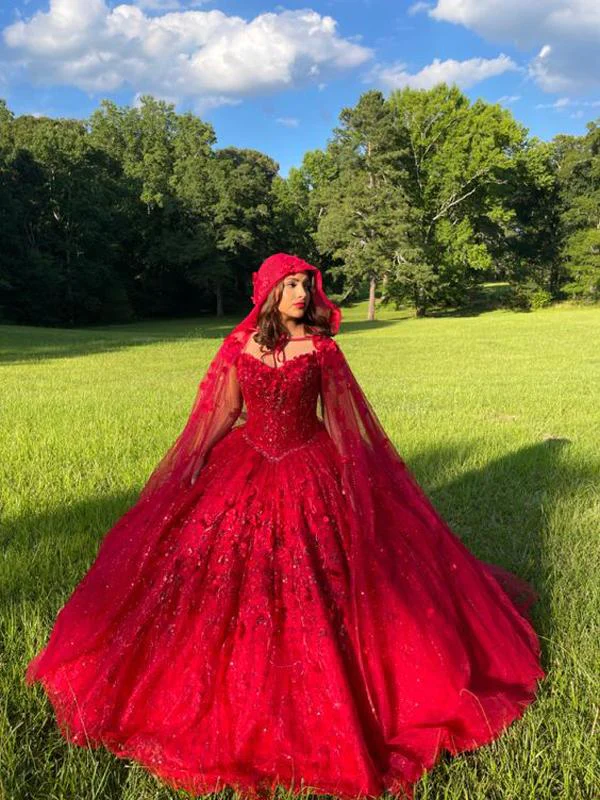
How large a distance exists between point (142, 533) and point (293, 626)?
0.85m

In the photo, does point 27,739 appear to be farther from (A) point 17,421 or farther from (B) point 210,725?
(A) point 17,421

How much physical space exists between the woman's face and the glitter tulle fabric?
0.55 ft

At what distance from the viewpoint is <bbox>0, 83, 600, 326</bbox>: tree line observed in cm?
3881

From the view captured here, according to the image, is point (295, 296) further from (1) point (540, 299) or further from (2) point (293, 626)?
(1) point (540, 299)

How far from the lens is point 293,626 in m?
2.36

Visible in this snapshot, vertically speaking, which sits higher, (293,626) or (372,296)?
(372,296)

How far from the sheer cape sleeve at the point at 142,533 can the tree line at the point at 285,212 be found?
36558mm

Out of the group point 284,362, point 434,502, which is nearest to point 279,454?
point 284,362

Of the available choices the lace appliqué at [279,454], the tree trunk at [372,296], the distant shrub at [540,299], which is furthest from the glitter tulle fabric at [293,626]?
the distant shrub at [540,299]

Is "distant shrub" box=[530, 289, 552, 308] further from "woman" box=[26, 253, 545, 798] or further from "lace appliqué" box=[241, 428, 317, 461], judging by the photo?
"lace appliqué" box=[241, 428, 317, 461]

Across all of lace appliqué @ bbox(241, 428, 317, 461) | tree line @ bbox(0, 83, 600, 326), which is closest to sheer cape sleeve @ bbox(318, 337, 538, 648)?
lace appliqué @ bbox(241, 428, 317, 461)

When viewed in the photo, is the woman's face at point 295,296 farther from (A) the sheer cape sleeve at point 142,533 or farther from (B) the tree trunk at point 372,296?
(B) the tree trunk at point 372,296

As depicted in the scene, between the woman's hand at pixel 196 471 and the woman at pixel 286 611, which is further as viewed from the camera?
the woman's hand at pixel 196 471

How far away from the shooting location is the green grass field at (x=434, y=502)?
2.25 m
